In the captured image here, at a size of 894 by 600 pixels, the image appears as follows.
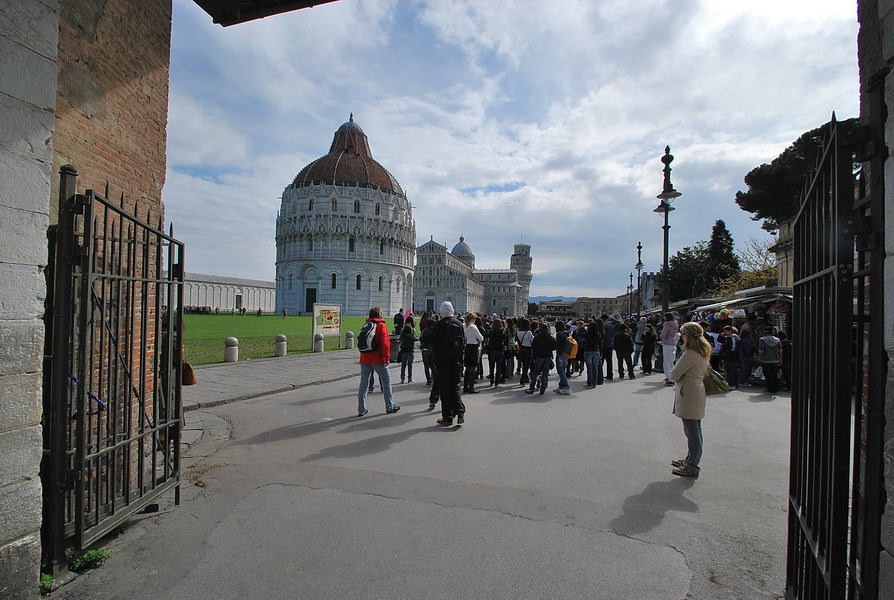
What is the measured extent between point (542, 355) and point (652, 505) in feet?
18.6

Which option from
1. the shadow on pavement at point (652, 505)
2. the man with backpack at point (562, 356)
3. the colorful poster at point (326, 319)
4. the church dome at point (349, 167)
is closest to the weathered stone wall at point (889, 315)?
the shadow on pavement at point (652, 505)

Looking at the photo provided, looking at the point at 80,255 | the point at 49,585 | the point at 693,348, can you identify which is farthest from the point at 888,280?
the point at 49,585

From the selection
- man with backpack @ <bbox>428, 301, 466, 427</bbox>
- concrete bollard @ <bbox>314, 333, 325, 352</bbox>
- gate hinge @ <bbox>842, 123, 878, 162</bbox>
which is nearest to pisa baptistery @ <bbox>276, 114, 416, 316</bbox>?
concrete bollard @ <bbox>314, 333, 325, 352</bbox>

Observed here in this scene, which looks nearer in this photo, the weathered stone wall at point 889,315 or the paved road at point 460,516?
the weathered stone wall at point 889,315

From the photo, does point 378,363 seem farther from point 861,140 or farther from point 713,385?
point 861,140

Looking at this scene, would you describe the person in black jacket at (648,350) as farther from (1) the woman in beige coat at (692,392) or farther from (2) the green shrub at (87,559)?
(2) the green shrub at (87,559)

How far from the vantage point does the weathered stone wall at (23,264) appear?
8.61 feet

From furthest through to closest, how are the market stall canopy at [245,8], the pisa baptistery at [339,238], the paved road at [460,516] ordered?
the pisa baptistery at [339,238] → the market stall canopy at [245,8] → the paved road at [460,516]

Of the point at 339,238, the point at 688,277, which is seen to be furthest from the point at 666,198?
the point at 339,238

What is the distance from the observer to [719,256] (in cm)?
4697

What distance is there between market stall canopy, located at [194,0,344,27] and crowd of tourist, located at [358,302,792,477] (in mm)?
4272

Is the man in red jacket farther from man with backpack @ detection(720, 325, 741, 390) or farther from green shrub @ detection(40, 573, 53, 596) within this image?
man with backpack @ detection(720, 325, 741, 390)

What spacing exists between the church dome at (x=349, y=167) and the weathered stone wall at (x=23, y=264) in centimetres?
6971

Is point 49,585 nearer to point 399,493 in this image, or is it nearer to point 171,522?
point 171,522
